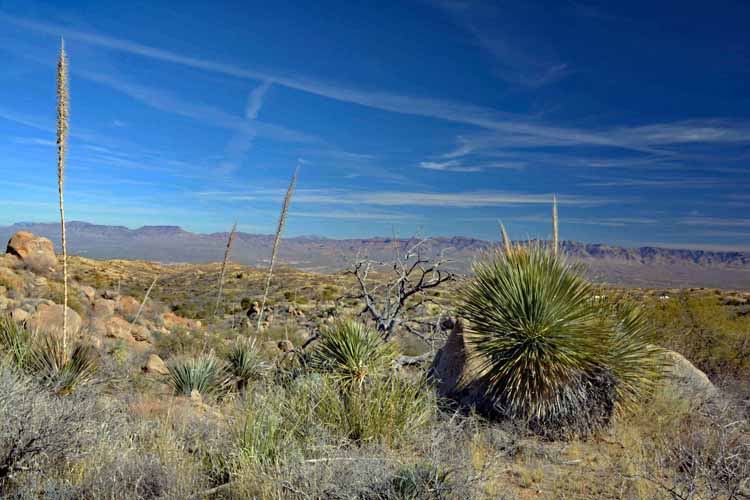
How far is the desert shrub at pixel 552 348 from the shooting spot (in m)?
5.99

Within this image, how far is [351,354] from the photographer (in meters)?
6.78

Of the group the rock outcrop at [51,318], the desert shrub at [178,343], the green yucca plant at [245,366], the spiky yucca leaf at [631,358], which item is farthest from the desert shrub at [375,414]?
the desert shrub at [178,343]

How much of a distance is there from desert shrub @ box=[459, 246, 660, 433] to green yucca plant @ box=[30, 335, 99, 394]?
18.1 ft

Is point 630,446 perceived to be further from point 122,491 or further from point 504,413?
point 122,491

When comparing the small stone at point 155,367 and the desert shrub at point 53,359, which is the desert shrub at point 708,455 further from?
the small stone at point 155,367

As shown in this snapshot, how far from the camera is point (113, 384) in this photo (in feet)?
25.4

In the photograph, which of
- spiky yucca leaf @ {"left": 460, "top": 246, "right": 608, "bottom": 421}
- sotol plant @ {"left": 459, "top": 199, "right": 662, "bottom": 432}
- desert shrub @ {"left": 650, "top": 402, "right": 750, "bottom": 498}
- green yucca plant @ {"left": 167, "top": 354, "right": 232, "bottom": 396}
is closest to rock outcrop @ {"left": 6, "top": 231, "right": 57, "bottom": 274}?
green yucca plant @ {"left": 167, "top": 354, "right": 232, "bottom": 396}

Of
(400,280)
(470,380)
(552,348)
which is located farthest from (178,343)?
(552,348)

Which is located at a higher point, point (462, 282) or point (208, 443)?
point (462, 282)

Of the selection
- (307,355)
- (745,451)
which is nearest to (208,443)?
(307,355)

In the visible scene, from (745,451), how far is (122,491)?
605 cm

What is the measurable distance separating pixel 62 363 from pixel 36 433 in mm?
3011

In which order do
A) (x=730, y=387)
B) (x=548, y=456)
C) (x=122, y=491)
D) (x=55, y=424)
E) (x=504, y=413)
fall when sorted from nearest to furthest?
(x=122, y=491)
(x=55, y=424)
(x=548, y=456)
(x=504, y=413)
(x=730, y=387)

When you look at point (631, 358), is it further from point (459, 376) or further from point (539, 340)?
point (459, 376)
